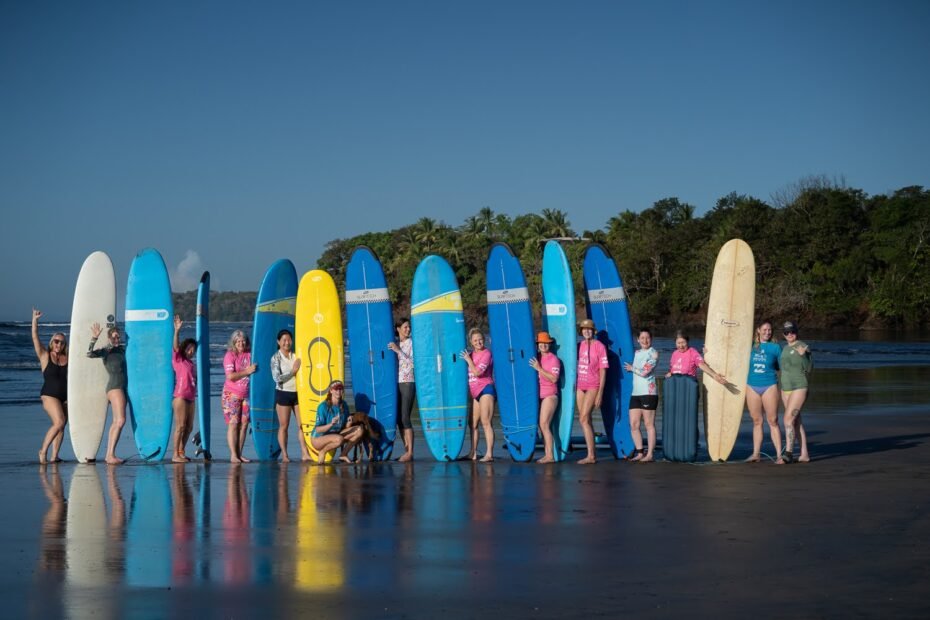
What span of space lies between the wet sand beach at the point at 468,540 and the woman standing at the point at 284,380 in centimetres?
76

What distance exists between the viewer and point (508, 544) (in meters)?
6.81

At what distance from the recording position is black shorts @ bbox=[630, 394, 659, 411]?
10.6 m

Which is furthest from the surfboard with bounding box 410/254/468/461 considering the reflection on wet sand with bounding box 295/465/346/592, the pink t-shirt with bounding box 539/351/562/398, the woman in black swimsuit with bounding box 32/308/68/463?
the woman in black swimsuit with bounding box 32/308/68/463

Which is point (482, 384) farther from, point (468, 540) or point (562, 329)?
point (468, 540)

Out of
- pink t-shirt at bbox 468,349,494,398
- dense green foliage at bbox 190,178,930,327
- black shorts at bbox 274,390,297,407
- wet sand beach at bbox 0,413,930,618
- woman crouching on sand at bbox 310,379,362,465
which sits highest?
dense green foliage at bbox 190,178,930,327

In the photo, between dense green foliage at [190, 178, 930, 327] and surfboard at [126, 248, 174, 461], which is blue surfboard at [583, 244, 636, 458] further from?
dense green foliage at [190, 178, 930, 327]

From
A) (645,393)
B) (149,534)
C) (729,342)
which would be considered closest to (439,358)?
(645,393)

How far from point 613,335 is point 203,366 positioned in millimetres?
4611

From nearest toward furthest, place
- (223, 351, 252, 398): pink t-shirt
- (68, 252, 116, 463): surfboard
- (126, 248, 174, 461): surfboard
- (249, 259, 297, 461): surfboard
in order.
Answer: (223, 351, 252, 398): pink t-shirt < (68, 252, 116, 463): surfboard < (126, 248, 174, 461): surfboard < (249, 259, 297, 461): surfboard

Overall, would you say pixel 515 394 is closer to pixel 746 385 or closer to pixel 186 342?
pixel 746 385

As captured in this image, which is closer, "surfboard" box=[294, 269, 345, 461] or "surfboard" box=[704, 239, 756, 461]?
"surfboard" box=[704, 239, 756, 461]

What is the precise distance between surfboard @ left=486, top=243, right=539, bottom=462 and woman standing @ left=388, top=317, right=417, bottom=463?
955 mm

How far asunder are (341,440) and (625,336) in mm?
3428

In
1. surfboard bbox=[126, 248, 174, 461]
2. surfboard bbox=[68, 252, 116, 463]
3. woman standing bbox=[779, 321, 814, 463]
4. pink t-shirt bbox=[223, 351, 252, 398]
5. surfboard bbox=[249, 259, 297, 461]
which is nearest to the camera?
woman standing bbox=[779, 321, 814, 463]
